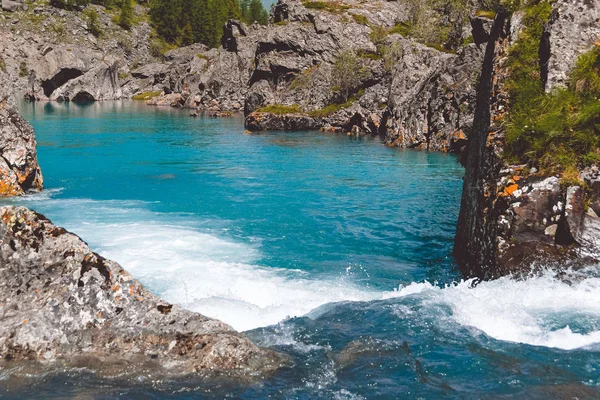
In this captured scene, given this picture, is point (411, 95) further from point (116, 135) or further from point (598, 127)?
point (598, 127)

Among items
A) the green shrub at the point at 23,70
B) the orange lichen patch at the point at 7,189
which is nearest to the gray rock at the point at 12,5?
the green shrub at the point at 23,70

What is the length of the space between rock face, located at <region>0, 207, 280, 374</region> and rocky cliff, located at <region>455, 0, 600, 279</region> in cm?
662

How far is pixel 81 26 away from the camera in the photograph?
18350 centimetres

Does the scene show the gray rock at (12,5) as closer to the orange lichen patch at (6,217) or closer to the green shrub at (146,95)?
the green shrub at (146,95)

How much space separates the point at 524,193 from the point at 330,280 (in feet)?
19.1

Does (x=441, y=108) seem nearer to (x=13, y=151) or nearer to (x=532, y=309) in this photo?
(x=13, y=151)

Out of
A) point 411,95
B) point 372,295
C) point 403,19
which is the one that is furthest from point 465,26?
point 372,295

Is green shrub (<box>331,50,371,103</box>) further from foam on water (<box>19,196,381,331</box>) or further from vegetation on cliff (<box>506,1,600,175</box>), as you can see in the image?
vegetation on cliff (<box>506,1,600,175</box>)

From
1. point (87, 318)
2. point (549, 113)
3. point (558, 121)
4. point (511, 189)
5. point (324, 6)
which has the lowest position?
point (87, 318)

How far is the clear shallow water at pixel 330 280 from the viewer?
7555 mm

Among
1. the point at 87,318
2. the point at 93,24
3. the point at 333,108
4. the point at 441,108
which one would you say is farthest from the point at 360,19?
the point at 93,24

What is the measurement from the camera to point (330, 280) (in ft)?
48.4

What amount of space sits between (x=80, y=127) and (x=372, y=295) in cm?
6231

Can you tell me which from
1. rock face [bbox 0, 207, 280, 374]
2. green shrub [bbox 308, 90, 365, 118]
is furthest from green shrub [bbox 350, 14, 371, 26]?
rock face [bbox 0, 207, 280, 374]
